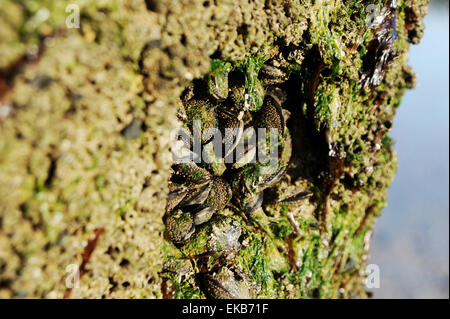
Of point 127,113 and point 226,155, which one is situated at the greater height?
point 226,155

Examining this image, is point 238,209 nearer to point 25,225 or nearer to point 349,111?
point 349,111

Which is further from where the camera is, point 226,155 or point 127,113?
point 226,155

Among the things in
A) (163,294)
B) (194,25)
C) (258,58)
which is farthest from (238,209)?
(194,25)

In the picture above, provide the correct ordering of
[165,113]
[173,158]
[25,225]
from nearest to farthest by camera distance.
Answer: [25,225], [165,113], [173,158]

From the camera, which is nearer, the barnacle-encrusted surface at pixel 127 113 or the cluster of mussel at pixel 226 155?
the barnacle-encrusted surface at pixel 127 113
